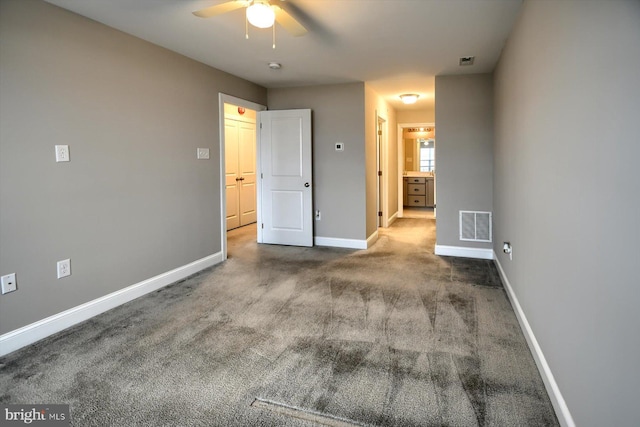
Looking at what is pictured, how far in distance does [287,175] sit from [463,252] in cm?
259

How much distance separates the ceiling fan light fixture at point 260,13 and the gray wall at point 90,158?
149cm

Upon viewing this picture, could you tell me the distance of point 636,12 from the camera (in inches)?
41.0

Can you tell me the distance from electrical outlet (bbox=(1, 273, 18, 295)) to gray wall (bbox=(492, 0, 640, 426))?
3.18 metres

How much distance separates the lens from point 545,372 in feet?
6.53

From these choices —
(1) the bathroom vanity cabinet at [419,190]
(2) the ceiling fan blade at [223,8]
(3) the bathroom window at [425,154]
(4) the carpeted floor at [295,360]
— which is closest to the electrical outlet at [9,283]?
(4) the carpeted floor at [295,360]

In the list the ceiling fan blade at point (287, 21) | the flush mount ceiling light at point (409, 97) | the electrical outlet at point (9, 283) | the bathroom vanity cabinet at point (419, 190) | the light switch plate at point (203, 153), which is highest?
the flush mount ceiling light at point (409, 97)

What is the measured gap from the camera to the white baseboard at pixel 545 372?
1.65 metres

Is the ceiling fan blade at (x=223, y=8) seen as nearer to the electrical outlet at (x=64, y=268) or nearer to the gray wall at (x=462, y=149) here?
the electrical outlet at (x=64, y=268)

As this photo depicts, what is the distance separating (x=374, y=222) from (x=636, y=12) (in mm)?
4960

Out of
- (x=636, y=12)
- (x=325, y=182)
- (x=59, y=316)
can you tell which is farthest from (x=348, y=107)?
(x=636, y=12)

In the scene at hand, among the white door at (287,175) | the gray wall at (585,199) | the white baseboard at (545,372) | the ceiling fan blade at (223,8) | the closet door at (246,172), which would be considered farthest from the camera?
the closet door at (246,172)

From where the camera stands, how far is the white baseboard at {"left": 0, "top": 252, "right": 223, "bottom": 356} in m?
2.49

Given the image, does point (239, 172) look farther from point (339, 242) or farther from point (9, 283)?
point (9, 283)

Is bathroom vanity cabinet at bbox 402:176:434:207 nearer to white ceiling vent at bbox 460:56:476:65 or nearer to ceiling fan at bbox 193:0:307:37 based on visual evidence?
white ceiling vent at bbox 460:56:476:65
